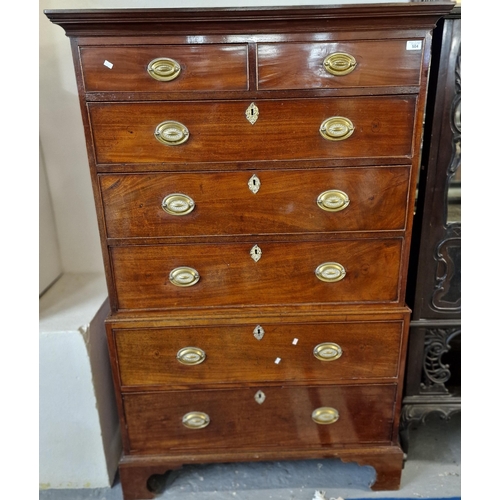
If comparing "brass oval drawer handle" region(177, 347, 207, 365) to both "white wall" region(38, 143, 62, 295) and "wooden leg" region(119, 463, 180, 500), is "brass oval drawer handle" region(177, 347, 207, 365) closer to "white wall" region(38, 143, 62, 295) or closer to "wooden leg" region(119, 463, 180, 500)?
"wooden leg" region(119, 463, 180, 500)

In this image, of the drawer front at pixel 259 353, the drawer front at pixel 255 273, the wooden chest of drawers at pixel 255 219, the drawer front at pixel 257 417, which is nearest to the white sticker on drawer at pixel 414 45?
the wooden chest of drawers at pixel 255 219

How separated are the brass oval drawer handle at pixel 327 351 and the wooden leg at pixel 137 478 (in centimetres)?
66

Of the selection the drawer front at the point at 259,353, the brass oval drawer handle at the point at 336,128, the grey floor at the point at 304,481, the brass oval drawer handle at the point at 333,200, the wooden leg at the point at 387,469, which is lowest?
the grey floor at the point at 304,481

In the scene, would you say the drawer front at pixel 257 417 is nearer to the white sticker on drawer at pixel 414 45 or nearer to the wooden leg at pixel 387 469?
the wooden leg at pixel 387 469

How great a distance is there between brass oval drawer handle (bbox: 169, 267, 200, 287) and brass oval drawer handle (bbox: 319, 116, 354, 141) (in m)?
0.56

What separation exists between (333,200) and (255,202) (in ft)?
0.75

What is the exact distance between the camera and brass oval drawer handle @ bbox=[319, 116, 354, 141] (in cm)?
116

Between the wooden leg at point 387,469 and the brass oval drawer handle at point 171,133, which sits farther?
the wooden leg at point 387,469

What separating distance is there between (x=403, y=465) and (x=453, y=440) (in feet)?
0.98

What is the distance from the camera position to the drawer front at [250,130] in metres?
1.14

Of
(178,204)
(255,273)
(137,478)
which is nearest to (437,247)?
(255,273)

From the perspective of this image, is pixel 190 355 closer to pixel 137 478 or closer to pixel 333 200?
pixel 137 478

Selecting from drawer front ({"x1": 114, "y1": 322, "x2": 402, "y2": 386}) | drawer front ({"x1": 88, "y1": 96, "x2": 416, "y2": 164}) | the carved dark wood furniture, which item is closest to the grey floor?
the carved dark wood furniture

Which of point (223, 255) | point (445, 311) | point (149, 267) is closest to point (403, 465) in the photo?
point (445, 311)
